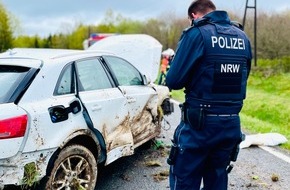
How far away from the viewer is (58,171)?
3.82 m

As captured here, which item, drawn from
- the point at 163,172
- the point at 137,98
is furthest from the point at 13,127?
the point at 163,172

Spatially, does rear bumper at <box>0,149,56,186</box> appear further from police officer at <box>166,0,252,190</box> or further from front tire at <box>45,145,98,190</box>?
police officer at <box>166,0,252,190</box>

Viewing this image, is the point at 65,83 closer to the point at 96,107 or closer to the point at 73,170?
the point at 96,107

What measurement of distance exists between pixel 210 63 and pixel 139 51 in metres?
4.76

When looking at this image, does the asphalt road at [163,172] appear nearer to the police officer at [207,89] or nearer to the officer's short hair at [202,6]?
the police officer at [207,89]

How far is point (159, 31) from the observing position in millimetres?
45062

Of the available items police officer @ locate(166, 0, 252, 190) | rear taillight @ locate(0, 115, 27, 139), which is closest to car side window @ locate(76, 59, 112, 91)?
rear taillight @ locate(0, 115, 27, 139)

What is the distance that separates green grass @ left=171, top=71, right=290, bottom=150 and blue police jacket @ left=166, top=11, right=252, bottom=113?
3979mm

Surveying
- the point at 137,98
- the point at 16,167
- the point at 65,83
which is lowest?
the point at 16,167

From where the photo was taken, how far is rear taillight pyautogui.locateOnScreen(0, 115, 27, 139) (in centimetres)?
332

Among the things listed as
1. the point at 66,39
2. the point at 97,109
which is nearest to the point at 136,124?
the point at 97,109

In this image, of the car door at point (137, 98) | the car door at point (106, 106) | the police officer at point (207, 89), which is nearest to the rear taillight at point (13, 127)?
the car door at point (106, 106)

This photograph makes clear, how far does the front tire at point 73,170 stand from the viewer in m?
3.74

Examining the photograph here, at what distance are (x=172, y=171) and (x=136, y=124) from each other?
194cm
